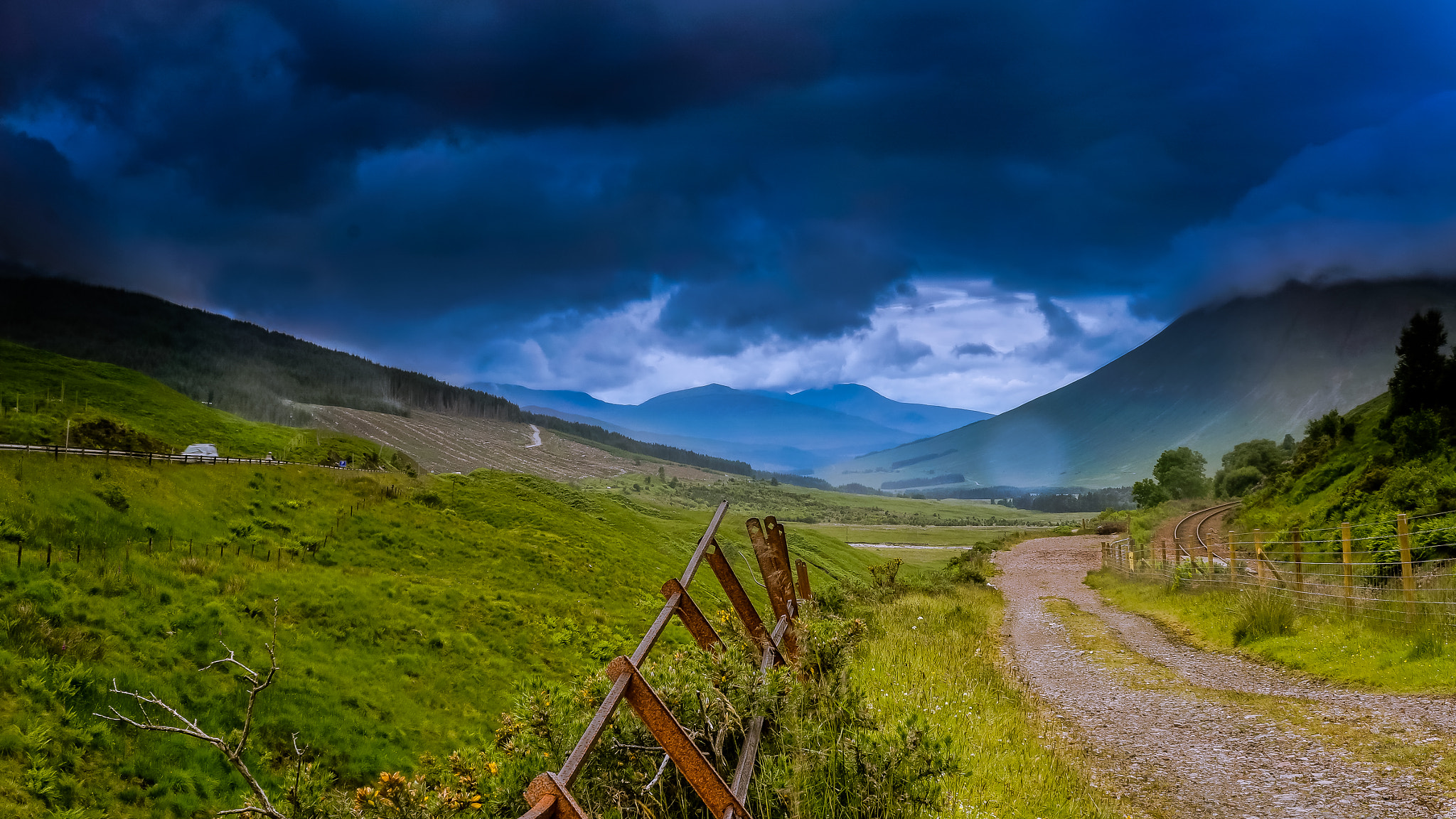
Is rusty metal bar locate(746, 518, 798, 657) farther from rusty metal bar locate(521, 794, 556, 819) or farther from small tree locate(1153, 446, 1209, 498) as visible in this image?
small tree locate(1153, 446, 1209, 498)

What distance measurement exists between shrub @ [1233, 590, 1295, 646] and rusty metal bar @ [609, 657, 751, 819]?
46.6 ft

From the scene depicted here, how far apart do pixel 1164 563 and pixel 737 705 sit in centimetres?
2553

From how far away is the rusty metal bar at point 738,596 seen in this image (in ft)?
14.6

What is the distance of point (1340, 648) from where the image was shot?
10.8 metres

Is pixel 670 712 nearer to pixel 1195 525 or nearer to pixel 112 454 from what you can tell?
pixel 112 454

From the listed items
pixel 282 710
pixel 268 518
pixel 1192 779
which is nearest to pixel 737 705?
pixel 1192 779

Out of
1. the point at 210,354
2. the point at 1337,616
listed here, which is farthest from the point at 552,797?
the point at 210,354

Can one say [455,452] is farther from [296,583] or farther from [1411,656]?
[1411,656]

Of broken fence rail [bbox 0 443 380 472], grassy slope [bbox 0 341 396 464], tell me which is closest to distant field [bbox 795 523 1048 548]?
grassy slope [bbox 0 341 396 464]

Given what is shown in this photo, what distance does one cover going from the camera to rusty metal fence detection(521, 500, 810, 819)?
82.1 inches

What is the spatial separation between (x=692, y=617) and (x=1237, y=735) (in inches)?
281

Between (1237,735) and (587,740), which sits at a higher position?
(587,740)

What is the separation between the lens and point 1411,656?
9.48m

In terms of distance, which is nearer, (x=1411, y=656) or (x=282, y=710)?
(x=1411, y=656)
